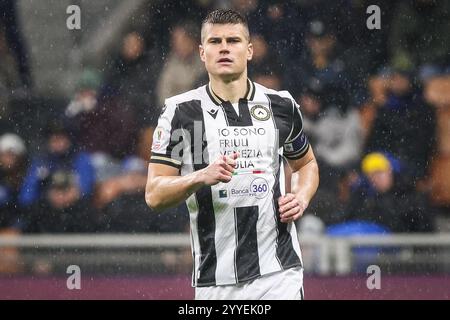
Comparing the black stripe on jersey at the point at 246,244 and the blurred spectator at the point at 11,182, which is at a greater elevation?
the blurred spectator at the point at 11,182

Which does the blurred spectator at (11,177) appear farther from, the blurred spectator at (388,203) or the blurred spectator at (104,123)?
the blurred spectator at (388,203)

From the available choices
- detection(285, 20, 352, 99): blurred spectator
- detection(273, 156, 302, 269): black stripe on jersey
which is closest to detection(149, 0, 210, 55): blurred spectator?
detection(285, 20, 352, 99): blurred spectator

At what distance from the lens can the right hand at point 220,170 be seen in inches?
187

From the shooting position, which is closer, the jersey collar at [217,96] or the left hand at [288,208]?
the left hand at [288,208]

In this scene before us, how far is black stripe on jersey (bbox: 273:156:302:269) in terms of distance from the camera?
5117mm

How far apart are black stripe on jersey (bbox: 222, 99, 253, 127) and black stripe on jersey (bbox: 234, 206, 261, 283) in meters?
0.39

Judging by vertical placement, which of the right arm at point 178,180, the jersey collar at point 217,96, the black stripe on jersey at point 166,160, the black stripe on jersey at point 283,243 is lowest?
the black stripe on jersey at point 283,243

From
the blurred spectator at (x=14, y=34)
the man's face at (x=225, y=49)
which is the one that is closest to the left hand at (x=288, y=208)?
the man's face at (x=225, y=49)

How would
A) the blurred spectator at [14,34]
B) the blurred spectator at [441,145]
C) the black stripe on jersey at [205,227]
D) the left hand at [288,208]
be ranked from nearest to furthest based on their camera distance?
1. the left hand at [288,208]
2. the black stripe on jersey at [205,227]
3. the blurred spectator at [441,145]
4. the blurred spectator at [14,34]

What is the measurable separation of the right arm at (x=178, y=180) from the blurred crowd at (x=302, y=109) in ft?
11.3

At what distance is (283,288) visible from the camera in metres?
5.09

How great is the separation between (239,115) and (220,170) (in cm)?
54

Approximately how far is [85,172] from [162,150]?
12.4 ft

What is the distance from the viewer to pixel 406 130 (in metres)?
8.91
